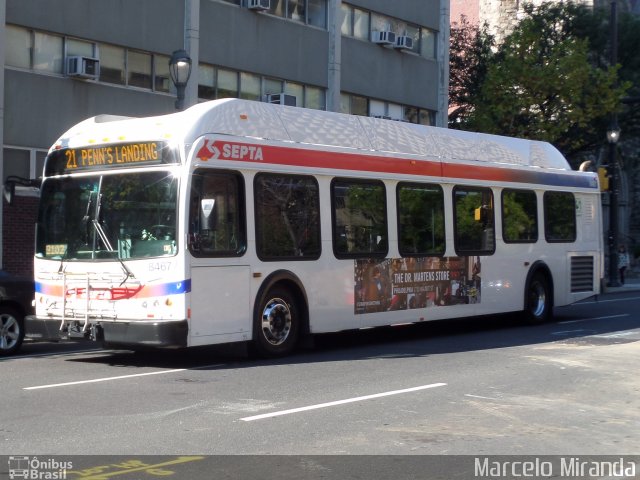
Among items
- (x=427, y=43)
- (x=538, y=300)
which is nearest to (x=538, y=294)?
(x=538, y=300)

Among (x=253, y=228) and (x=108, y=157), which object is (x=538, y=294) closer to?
(x=253, y=228)

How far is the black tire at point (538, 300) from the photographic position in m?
20.1

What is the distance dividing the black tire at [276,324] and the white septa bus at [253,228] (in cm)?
2

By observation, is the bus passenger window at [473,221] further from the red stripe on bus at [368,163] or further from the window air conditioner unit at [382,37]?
the window air conditioner unit at [382,37]

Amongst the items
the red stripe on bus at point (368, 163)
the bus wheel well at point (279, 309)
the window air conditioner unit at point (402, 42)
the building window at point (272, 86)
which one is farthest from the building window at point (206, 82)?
the bus wheel well at point (279, 309)

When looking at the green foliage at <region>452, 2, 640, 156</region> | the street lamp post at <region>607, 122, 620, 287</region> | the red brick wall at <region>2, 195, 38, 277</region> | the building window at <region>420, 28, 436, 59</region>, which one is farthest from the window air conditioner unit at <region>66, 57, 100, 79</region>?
the street lamp post at <region>607, 122, 620, 287</region>

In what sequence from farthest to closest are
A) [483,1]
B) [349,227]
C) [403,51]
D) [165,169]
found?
[483,1]
[403,51]
[349,227]
[165,169]

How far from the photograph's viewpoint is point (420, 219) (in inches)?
668

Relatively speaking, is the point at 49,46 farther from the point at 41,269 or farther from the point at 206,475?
the point at 206,475

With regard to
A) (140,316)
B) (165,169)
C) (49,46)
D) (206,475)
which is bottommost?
(206,475)

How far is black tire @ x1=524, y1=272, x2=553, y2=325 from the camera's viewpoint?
66.1 ft

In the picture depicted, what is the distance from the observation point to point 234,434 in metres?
8.74

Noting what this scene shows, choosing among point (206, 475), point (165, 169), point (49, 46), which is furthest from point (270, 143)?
point (49, 46)

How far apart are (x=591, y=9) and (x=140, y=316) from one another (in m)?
38.3
